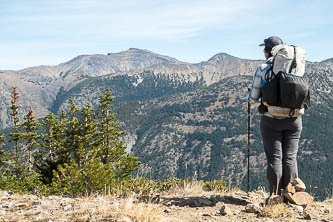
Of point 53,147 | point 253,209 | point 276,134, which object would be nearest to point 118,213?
point 253,209

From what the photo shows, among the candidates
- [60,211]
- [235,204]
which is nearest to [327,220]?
[235,204]

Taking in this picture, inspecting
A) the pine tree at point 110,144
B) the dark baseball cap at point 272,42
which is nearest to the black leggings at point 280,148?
the dark baseball cap at point 272,42

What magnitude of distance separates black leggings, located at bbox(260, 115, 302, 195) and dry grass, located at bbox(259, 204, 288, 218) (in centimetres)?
65

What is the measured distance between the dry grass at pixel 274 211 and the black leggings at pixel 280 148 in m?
0.65

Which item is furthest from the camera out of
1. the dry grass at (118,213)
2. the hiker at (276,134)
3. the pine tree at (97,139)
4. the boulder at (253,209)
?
the pine tree at (97,139)

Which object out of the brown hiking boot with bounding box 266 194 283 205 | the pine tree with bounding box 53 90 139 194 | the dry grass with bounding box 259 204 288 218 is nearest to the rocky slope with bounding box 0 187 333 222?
the dry grass with bounding box 259 204 288 218

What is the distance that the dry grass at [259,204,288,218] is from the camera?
5.12 m

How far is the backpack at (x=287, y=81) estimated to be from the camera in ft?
17.9

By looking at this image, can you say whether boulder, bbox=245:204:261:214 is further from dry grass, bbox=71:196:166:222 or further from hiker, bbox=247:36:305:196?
dry grass, bbox=71:196:166:222

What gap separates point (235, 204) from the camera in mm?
6535

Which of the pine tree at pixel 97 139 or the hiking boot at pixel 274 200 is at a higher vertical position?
the hiking boot at pixel 274 200

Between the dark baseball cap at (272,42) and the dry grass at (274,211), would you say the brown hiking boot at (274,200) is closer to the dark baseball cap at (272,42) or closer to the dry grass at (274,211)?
the dry grass at (274,211)

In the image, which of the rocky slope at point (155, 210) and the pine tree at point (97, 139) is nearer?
the rocky slope at point (155, 210)

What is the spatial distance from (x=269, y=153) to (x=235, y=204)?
1242 millimetres
